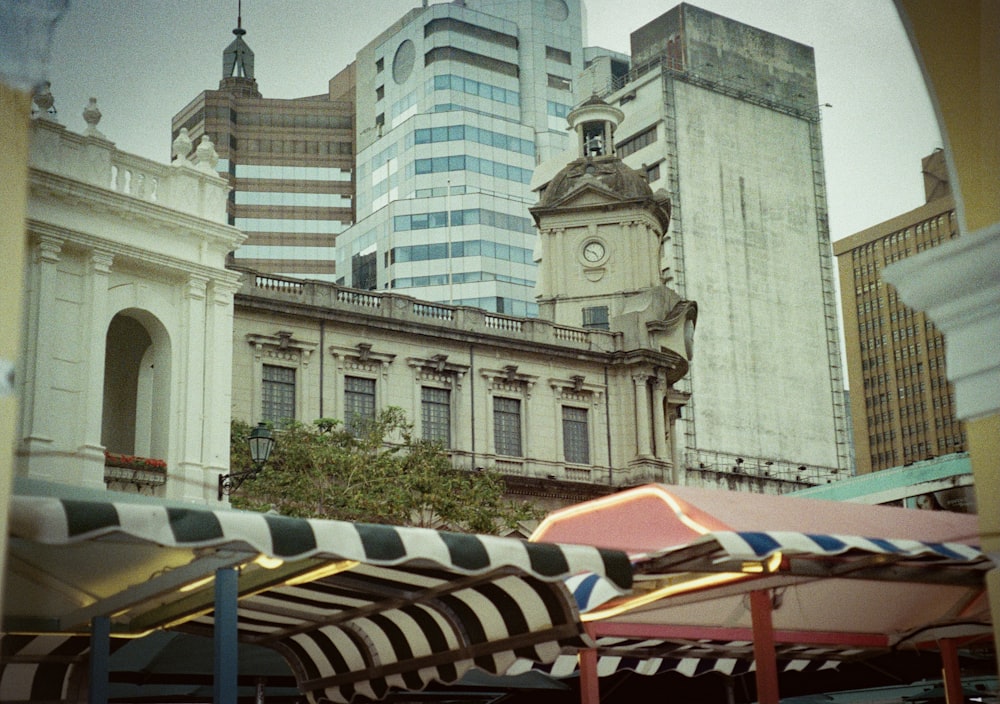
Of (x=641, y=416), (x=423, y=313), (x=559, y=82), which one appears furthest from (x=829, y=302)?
(x=423, y=313)

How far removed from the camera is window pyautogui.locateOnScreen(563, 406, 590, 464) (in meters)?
41.6

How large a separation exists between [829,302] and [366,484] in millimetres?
55761

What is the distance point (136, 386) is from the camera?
24172 mm

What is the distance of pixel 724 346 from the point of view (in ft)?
257

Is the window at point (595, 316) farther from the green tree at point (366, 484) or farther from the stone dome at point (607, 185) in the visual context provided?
the green tree at point (366, 484)

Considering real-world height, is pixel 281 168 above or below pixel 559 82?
below

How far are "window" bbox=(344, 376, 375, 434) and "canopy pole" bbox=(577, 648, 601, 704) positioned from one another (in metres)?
27.2

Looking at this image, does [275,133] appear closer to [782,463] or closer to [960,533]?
[782,463]

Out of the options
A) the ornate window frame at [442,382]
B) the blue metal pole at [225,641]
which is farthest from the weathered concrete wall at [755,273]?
the blue metal pole at [225,641]

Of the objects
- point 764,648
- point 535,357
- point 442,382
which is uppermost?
point 535,357

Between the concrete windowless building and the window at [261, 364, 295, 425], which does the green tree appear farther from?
the concrete windowless building

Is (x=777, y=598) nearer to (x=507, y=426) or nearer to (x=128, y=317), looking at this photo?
(x=128, y=317)

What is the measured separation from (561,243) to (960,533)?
38791 mm

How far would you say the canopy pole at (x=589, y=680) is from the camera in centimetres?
1012
